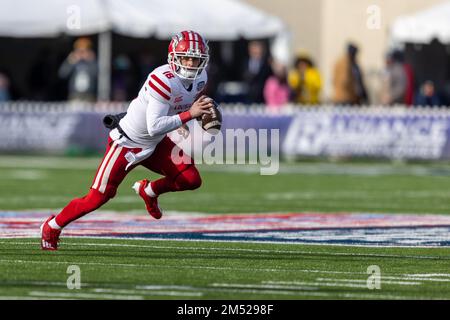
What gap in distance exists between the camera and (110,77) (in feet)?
108

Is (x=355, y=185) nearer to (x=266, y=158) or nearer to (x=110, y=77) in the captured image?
(x=266, y=158)

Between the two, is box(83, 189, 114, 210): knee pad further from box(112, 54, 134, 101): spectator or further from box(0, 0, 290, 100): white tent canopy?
box(112, 54, 134, 101): spectator

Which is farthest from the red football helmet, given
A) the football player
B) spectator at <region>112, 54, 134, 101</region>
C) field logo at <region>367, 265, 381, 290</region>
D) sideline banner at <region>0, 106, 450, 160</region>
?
spectator at <region>112, 54, 134, 101</region>

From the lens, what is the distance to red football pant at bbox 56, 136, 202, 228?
37.8 feet

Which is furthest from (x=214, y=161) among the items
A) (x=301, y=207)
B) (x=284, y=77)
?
(x=301, y=207)

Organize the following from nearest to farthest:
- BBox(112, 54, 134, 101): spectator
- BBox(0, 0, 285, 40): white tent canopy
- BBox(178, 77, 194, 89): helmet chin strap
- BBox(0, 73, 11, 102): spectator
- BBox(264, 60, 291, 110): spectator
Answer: BBox(178, 77, 194, 89): helmet chin strap, BBox(264, 60, 291, 110): spectator, BBox(0, 0, 285, 40): white tent canopy, BBox(0, 73, 11, 102): spectator, BBox(112, 54, 134, 101): spectator

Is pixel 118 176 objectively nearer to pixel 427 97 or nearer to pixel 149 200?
pixel 149 200

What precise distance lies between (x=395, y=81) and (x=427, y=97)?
3.56 metres

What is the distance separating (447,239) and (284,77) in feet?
49.0

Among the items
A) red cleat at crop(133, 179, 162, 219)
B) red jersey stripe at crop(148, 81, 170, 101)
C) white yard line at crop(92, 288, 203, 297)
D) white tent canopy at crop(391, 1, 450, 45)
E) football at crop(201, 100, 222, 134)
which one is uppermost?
white tent canopy at crop(391, 1, 450, 45)

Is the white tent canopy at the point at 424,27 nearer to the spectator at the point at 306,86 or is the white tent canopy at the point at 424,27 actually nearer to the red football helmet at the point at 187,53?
the spectator at the point at 306,86

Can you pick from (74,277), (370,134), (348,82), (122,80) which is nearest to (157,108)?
(74,277)

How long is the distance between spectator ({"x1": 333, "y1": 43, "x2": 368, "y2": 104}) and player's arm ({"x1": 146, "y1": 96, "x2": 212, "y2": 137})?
53.5 feet
